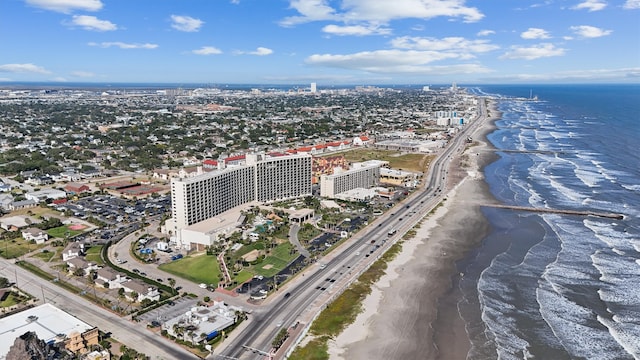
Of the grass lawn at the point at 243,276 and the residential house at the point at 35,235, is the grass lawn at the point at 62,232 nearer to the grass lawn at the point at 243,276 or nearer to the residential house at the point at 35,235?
the residential house at the point at 35,235

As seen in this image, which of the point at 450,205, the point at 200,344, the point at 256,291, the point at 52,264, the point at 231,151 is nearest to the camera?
the point at 200,344

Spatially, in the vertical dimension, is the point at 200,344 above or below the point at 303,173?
below

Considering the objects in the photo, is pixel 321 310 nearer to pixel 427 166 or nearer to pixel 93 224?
pixel 93 224

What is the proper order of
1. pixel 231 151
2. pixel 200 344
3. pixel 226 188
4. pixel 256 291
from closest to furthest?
pixel 200 344 < pixel 256 291 < pixel 226 188 < pixel 231 151

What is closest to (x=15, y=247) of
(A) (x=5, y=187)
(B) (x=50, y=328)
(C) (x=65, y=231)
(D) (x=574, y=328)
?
(C) (x=65, y=231)

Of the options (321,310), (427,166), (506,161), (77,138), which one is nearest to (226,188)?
(321,310)

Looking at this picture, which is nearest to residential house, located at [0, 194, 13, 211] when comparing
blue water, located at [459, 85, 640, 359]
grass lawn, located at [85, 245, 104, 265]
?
grass lawn, located at [85, 245, 104, 265]

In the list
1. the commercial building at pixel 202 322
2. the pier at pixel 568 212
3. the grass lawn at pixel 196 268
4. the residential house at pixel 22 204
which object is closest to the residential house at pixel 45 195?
the residential house at pixel 22 204
